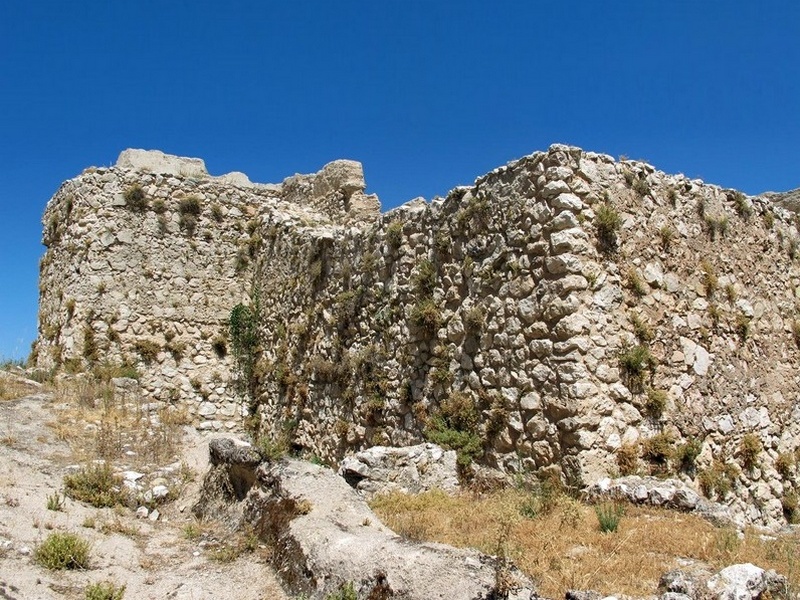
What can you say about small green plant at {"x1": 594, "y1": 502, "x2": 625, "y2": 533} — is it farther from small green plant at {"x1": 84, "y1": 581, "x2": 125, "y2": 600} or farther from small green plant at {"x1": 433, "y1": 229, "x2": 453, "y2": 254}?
small green plant at {"x1": 433, "y1": 229, "x2": 453, "y2": 254}

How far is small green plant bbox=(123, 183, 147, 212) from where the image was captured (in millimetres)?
14914

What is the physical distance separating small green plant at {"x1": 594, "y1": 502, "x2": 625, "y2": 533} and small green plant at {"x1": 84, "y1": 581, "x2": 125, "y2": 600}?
14.0ft

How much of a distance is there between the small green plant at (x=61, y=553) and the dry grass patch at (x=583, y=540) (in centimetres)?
270

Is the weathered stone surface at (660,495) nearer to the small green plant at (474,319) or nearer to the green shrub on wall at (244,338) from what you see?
the small green plant at (474,319)

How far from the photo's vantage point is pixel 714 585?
4.55 m

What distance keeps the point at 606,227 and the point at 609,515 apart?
12.4 feet

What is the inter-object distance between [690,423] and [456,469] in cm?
318

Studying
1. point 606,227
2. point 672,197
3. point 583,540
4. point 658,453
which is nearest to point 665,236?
point 672,197

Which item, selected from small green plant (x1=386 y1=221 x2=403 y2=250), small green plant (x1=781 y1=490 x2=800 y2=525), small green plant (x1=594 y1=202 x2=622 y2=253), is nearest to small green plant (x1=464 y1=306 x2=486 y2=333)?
small green plant (x1=594 y1=202 x2=622 y2=253)

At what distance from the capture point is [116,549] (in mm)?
6125

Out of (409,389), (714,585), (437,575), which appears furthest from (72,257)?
(714,585)

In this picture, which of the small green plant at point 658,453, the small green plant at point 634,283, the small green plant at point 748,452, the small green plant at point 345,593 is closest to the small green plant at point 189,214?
the small green plant at point 634,283

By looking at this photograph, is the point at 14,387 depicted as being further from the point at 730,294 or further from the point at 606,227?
the point at 730,294

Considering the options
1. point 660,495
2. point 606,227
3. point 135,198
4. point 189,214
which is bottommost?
point 660,495
